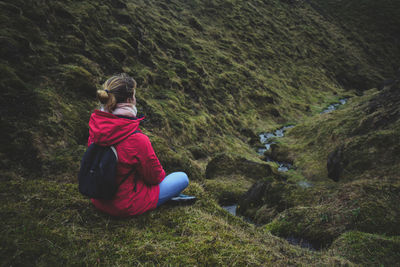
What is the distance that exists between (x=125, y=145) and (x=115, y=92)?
1.08m

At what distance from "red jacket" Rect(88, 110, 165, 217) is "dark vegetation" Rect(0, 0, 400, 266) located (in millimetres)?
312

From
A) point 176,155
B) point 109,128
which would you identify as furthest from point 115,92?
point 176,155

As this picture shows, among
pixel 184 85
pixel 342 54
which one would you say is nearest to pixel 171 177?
pixel 184 85

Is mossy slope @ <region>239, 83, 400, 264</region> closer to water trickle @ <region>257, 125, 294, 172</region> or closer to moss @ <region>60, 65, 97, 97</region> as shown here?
water trickle @ <region>257, 125, 294, 172</region>

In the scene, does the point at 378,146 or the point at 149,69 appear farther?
the point at 149,69

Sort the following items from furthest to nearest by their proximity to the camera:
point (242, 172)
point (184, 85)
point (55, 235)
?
point (184, 85)
point (242, 172)
point (55, 235)

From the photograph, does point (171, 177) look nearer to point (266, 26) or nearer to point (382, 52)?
point (266, 26)

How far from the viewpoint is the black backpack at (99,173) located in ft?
12.3

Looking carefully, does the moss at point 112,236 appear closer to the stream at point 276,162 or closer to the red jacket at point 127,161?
the red jacket at point 127,161

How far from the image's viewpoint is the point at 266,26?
195 feet

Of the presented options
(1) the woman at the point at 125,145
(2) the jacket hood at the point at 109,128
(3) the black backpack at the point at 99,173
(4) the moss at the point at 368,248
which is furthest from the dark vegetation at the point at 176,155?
(2) the jacket hood at the point at 109,128

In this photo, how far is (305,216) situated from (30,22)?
1438 cm

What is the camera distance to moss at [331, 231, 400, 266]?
4449 mm

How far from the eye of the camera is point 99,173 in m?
3.73
